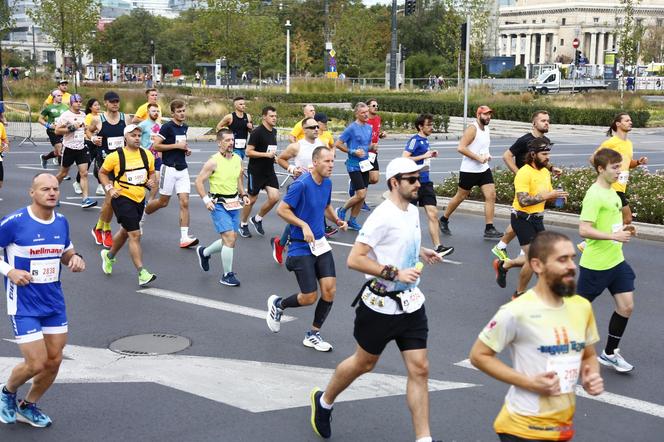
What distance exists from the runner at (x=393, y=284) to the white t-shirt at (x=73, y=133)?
11.3 metres

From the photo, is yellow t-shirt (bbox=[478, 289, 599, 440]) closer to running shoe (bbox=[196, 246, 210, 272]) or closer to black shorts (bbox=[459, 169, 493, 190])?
running shoe (bbox=[196, 246, 210, 272])

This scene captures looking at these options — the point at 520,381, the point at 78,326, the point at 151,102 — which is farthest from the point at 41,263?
the point at 151,102

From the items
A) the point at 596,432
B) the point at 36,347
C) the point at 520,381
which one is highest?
the point at 520,381

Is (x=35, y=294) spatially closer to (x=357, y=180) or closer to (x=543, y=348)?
(x=543, y=348)

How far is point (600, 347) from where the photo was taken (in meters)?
8.18

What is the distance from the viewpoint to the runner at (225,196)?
34.1 ft

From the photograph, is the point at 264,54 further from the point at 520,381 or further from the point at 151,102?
the point at 520,381

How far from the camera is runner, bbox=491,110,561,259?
10.8m

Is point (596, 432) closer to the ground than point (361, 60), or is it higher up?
closer to the ground

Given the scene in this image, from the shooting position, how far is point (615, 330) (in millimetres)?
7430

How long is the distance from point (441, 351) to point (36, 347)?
11.9 feet

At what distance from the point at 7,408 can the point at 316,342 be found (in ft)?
9.18

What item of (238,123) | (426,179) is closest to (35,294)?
(426,179)

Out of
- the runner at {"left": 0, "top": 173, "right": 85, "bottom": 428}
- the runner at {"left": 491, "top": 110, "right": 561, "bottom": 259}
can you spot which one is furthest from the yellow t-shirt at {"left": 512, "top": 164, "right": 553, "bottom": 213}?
the runner at {"left": 0, "top": 173, "right": 85, "bottom": 428}
